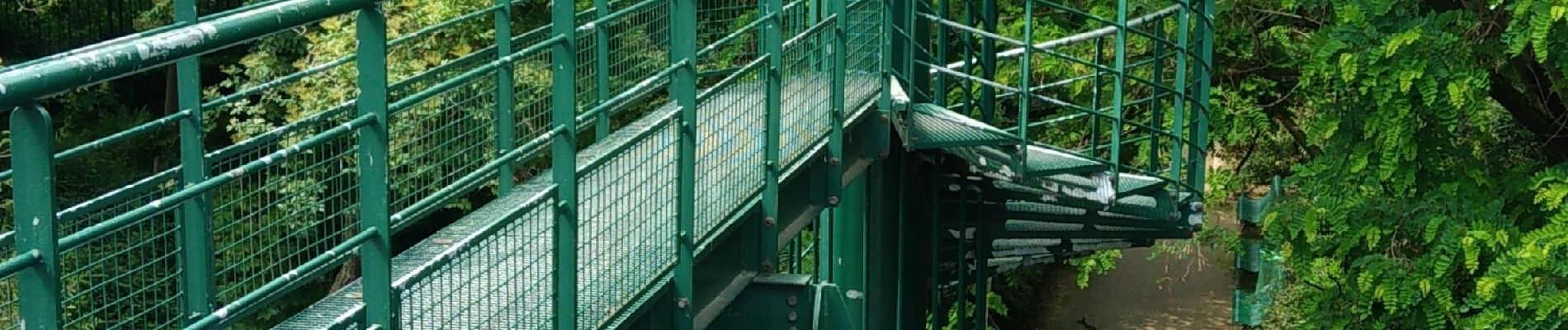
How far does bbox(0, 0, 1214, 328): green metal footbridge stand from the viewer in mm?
3465

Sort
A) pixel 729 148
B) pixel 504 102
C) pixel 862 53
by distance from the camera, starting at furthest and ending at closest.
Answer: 1. pixel 862 53
2. pixel 729 148
3. pixel 504 102

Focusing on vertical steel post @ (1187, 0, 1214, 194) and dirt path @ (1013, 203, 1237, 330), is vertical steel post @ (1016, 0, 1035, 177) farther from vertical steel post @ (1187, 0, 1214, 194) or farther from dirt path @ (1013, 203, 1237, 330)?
dirt path @ (1013, 203, 1237, 330)

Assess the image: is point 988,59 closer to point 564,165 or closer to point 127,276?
point 564,165

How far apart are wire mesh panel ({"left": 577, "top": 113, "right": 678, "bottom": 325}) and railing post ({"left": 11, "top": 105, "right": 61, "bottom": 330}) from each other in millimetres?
2292

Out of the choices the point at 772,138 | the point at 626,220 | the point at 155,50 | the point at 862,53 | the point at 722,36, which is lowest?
the point at 626,220

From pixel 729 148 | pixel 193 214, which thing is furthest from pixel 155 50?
pixel 729 148

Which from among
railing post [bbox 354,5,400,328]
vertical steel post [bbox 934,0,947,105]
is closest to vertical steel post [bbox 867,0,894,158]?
vertical steel post [bbox 934,0,947,105]

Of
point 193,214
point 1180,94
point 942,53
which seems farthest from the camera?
point 942,53

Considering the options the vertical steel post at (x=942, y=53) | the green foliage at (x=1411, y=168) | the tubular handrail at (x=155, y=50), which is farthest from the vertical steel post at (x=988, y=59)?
the tubular handrail at (x=155, y=50)

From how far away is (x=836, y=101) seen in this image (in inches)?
293

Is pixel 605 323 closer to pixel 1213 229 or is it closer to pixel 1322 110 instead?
pixel 1322 110

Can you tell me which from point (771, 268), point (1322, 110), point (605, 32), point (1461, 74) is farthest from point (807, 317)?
point (1322, 110)

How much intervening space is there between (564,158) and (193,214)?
82 cm

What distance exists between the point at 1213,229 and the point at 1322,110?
8.78 feet
